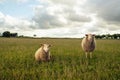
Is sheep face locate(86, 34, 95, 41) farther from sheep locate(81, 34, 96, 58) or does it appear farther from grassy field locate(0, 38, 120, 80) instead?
grassy field locate(0, 38, 120, 80)

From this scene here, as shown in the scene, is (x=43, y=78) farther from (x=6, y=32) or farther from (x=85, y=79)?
(x=6, y=32)

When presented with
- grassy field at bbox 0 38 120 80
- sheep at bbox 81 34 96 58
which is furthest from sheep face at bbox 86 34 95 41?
grassy field at bbox 0 38 120 80

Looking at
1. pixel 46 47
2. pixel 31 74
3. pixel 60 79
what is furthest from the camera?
pixel 46 47

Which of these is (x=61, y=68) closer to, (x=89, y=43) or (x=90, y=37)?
(x=90, y=37)

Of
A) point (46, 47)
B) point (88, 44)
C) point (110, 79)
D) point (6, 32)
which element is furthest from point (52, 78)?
point (6, 32)

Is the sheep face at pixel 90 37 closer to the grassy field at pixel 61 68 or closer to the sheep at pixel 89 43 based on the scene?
the sheep at pixel 89 43

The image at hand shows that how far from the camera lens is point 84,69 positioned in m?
8.95

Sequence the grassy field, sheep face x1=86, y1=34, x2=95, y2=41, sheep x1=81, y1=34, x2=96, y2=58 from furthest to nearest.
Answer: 1. sheep x1=81, y1=34, x2=96, y2=58
2. sheep face x1=86, y1=34, x2=95, y2=41
3. the grassy field

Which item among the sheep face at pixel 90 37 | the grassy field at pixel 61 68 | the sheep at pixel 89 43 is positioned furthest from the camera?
the sheep at pixel 89 43

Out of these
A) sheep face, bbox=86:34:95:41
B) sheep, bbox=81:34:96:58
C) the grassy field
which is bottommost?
the grassy field

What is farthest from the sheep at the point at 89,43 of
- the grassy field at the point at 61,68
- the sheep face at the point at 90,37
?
→ the grassy field at the point at 61,68

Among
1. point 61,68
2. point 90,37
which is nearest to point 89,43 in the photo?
point 90,37

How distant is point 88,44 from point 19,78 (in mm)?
8349

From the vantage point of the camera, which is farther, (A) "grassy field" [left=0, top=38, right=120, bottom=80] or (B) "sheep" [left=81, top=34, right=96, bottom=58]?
(B) "sheep" [left=81, top=34, right=96, bottom=58]
